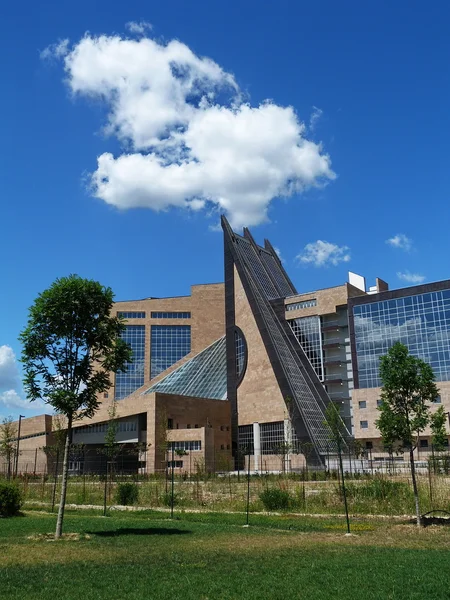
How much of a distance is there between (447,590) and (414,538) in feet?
28.9

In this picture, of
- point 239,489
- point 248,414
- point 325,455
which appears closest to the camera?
point 239,489

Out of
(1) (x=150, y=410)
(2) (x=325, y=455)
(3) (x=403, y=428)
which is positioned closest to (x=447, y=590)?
(3) (x=403, y=428)

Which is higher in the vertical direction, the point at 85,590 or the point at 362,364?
the point at 362,364

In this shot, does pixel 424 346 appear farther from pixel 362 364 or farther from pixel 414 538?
pixel 414 538

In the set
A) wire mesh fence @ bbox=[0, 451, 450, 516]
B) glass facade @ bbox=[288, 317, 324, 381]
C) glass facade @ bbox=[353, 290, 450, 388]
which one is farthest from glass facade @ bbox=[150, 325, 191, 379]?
wire mesh fence @ bbox=[0, 451, 450, 516]

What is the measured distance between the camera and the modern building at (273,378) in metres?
70.0

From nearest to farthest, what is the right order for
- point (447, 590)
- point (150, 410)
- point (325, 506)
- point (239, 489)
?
point (447, 590)
point (325, 506)
point (239, 489)
point (150, 410)

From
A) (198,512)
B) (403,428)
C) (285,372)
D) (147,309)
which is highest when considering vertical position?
(147,309)

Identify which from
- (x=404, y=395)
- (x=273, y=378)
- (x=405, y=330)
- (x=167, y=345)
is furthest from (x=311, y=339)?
(x=404, y=395)

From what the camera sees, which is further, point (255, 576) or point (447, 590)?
point (255, 576)

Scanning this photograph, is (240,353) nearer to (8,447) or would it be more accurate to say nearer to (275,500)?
(8,447)

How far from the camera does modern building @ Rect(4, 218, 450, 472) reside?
70000 mm

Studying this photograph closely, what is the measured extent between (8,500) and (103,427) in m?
53.6

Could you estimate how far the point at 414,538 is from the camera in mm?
19516
